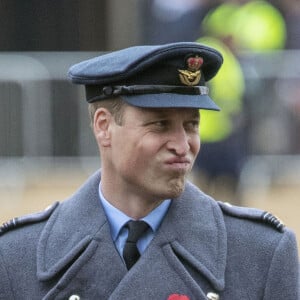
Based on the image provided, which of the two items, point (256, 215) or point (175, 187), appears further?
point (256, 215)

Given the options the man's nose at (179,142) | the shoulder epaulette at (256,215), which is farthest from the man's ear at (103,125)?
the shoulder epaulette at (256,215)

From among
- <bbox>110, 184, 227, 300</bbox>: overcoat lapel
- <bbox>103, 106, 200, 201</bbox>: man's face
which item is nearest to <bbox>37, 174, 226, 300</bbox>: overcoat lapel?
<bbox>110, 184, 227, 300</bbox>: overcoat lapel

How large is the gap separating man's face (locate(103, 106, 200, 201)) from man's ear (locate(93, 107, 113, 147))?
0.02 metres

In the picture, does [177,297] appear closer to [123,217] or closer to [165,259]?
[165,259]

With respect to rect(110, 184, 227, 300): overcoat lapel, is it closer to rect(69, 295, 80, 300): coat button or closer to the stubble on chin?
rect(69, 295, 80, 300): coat button

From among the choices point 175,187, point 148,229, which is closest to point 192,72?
point 175,187

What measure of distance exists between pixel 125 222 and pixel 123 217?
0.02 metres

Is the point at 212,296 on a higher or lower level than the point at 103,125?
lower

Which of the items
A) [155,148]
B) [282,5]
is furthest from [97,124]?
[282,5]

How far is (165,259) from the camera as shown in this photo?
15.8ft

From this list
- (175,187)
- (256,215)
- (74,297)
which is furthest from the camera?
(256,215)

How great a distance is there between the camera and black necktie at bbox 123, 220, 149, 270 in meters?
4.80

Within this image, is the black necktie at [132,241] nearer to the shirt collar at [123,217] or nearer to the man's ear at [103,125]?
the shirt collar at [123,217]

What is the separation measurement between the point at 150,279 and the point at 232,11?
6834 millimetres
